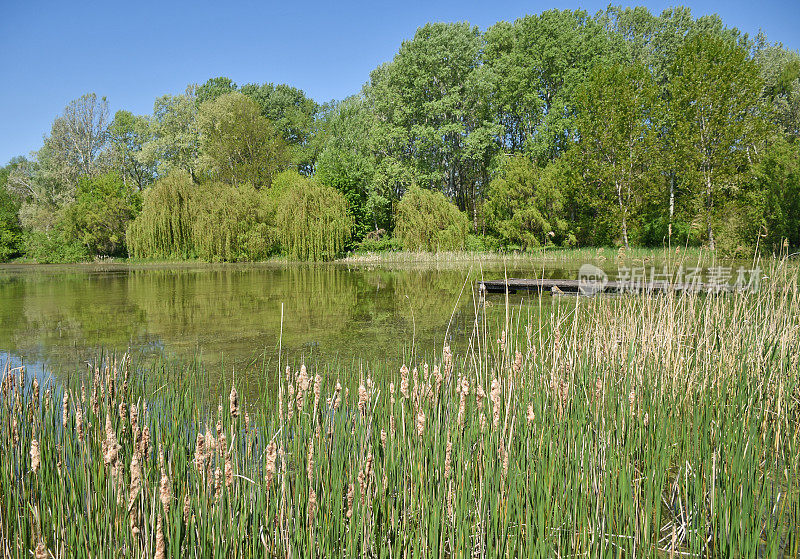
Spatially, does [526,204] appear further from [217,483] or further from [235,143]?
[217,483]

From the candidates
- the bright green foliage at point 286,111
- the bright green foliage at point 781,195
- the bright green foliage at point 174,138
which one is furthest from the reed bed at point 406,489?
the bright green foliage at point 286,111

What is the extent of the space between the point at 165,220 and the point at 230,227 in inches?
117

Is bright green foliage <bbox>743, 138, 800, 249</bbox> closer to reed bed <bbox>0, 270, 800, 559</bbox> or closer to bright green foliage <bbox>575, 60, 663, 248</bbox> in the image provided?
bright green foliage <bbox>575, 60, 663, 248</bbox>

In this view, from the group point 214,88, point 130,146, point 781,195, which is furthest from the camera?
point 214,88

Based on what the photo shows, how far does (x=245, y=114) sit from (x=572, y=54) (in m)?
21.0

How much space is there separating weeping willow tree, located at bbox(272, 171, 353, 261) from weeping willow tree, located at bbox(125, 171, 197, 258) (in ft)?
14.7

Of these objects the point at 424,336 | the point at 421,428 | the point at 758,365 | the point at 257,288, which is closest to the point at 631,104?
the point at 257,288

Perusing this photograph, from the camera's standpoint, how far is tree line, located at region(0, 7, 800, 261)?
2364 centimetres

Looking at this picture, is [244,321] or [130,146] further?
[130,146]

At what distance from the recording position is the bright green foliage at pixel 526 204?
26297mm

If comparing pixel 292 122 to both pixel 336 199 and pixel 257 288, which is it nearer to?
pixel 336 199

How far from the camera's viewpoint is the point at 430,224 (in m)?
24.9

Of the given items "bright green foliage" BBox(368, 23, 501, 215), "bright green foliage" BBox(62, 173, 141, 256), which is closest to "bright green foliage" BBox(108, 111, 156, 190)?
"bright green foliage" BBox(62, 173, 141, 256)
